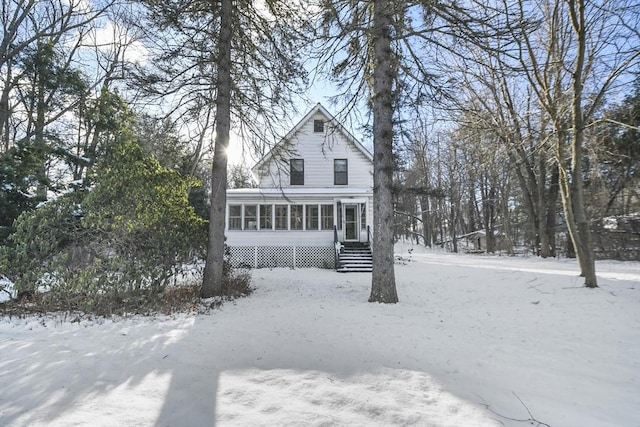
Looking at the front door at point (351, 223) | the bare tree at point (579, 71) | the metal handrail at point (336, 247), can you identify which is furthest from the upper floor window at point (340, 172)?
the bare tree at point (579, 71)

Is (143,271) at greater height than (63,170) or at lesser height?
lesser

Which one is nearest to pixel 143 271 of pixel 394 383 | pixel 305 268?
pixel 394 383

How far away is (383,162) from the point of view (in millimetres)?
7312

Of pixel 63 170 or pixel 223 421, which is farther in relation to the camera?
pixel 63 170

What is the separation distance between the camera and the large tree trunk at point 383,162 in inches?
284

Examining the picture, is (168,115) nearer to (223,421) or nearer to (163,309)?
(163,309)

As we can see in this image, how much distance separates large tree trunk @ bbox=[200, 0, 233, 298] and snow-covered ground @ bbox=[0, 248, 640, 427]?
1.34 m

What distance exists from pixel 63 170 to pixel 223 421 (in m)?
13.9

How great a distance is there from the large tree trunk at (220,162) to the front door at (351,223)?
919 cm

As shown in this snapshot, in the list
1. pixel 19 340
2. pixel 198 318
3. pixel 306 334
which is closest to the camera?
pixel 19 340

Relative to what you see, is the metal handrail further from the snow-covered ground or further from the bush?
the bush

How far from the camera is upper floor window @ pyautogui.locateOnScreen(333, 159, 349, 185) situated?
57.2 feet

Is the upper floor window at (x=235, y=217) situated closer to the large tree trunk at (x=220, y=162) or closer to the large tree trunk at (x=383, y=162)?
the large tree trunk at (x=220, y=162)

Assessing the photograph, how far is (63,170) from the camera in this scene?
12.7 m
